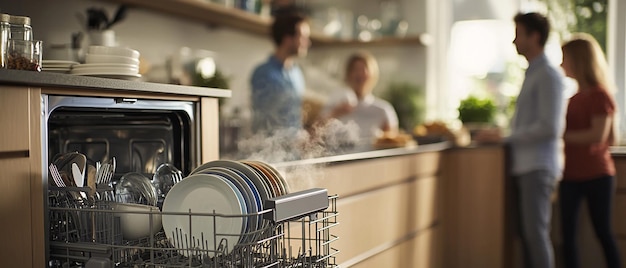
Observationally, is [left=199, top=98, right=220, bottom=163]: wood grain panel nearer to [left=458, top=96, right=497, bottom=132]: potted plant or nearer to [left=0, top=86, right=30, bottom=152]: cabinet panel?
[left=0, top=86, right=30, bottom=152]: cabinet panel

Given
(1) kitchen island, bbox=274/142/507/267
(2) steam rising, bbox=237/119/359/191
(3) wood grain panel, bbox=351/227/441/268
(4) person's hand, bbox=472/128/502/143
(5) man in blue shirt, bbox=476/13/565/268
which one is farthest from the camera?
(4) person's hand, bbox=472/128/502/143

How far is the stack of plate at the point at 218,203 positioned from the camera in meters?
1.50

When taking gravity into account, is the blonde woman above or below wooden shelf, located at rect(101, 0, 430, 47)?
below

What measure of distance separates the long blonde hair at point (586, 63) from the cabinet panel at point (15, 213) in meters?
3.47

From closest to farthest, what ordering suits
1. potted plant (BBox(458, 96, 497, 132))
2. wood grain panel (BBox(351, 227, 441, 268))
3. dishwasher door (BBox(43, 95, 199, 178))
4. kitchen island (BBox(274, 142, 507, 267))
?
dishwasher door (BBox(43, 95, 199, 178)) → kitchen island (BBox(274, 142, 507, 267)) → wood grain panel (BBox(351, 227, 441, 268)) → potted plant (BBox(458, 96, 497, 132))

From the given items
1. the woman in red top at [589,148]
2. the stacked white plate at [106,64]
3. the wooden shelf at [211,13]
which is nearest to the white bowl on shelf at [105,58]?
the stacked white plate at [106,64]

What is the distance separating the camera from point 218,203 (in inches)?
60.2

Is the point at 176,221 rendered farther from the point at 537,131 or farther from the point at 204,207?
the point at 537,131

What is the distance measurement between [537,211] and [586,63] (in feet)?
3.00

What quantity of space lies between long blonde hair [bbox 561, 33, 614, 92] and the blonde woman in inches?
52.9

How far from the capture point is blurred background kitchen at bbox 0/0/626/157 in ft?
14.0

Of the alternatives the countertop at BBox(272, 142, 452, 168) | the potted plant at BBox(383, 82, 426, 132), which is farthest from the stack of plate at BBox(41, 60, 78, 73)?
the potted plant at BBox(383, 82, 426, 132)

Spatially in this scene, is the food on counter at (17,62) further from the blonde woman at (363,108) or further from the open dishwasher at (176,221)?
the blonde woman at (363,108)

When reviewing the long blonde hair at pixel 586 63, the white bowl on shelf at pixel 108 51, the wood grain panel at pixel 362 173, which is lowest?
the wood grain panel at pixel 362 173
